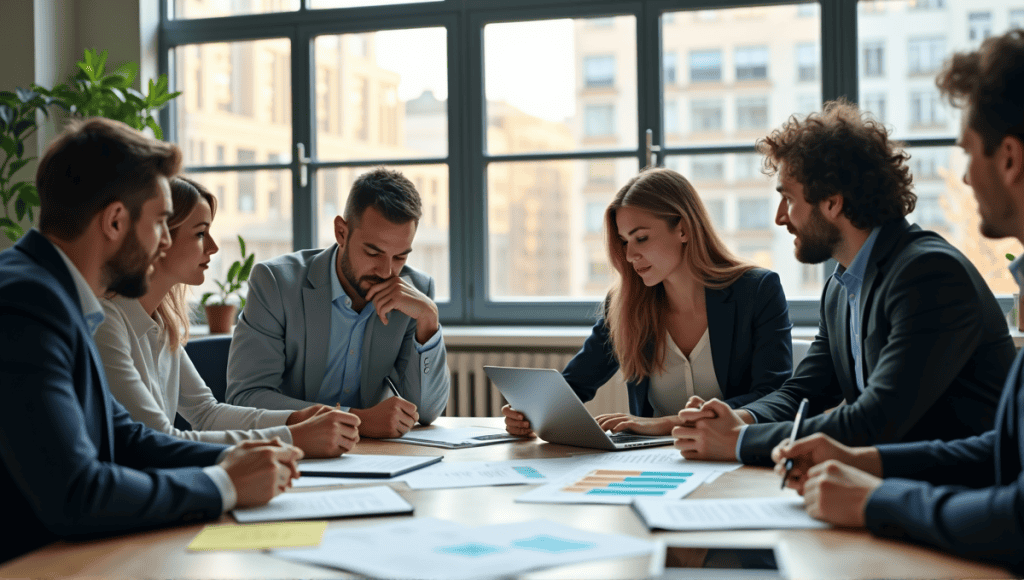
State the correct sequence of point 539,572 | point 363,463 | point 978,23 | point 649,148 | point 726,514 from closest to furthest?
point 539,572 → point 726,514 → point 363,463 → point 978,23 → point 649,148

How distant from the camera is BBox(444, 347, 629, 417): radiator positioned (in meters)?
3.73

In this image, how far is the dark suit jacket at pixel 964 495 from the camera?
104 centimetres

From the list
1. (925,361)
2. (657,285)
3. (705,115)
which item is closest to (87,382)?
(925,361)

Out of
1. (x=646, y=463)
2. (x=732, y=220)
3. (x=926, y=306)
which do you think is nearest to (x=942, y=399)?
(x=926, y=306)

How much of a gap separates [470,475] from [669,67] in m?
2.97

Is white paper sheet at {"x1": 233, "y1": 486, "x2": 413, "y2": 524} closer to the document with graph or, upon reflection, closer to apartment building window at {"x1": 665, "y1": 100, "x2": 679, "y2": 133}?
the document with graph

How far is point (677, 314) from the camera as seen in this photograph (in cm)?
248

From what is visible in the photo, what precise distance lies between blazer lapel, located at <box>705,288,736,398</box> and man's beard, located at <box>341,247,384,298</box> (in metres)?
0.94

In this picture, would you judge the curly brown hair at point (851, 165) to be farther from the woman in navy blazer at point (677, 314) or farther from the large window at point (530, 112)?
the large window at point (530, 112)

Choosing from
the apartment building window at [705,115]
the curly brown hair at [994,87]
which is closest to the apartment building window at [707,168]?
the apartment building window at [705,115]

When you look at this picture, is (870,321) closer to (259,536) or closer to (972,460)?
(972,460)

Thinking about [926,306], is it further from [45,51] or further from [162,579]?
[45,51]

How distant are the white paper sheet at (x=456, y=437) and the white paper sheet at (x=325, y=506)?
50 cm

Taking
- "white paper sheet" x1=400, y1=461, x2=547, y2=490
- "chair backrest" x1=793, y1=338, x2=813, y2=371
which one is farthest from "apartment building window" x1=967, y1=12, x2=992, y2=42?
"white paper sheet" x1=400, y1=461, x2=547, y2=490
